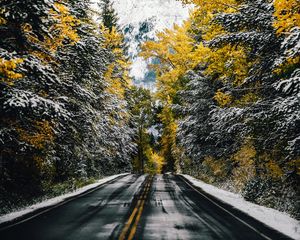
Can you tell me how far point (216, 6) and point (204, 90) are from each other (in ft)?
33.2

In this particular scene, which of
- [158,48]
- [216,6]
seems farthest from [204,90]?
[216,6]

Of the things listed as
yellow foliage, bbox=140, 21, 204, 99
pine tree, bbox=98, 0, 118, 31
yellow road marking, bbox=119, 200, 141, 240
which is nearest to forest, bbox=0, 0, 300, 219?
yellow road marking, bbox=119, 200, 141, 240

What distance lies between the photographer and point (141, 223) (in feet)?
33.2

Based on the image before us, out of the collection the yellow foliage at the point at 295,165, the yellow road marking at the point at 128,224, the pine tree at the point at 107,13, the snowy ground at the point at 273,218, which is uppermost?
the pine tree at the point at 107,13

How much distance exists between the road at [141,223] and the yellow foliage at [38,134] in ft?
8.21

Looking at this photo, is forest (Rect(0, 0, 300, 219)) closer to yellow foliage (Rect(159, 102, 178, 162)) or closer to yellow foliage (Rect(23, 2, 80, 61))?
yellow foliage (Rect(23, 2, 80, 61))

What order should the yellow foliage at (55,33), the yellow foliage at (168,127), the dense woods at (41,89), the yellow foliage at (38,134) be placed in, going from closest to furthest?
the dense woods at (41,89) → the yellow foliage at (55,33) → the yellow foliage at (38,134) → the yellow foliage at (168,127)

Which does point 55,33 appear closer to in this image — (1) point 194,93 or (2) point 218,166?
(1) point 194,93

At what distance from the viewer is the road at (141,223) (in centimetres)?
859

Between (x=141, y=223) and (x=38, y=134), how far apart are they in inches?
190

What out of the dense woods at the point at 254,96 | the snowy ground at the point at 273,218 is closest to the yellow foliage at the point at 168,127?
the dense woods at the point at 254,96

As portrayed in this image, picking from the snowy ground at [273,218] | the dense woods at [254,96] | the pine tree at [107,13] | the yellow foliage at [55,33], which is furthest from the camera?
the pine tree at [107,13]

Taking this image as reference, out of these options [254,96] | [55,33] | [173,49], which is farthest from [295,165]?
[173,49]

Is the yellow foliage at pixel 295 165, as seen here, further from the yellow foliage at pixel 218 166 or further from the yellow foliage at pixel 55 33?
the yellow foliage at pixel 218 166
